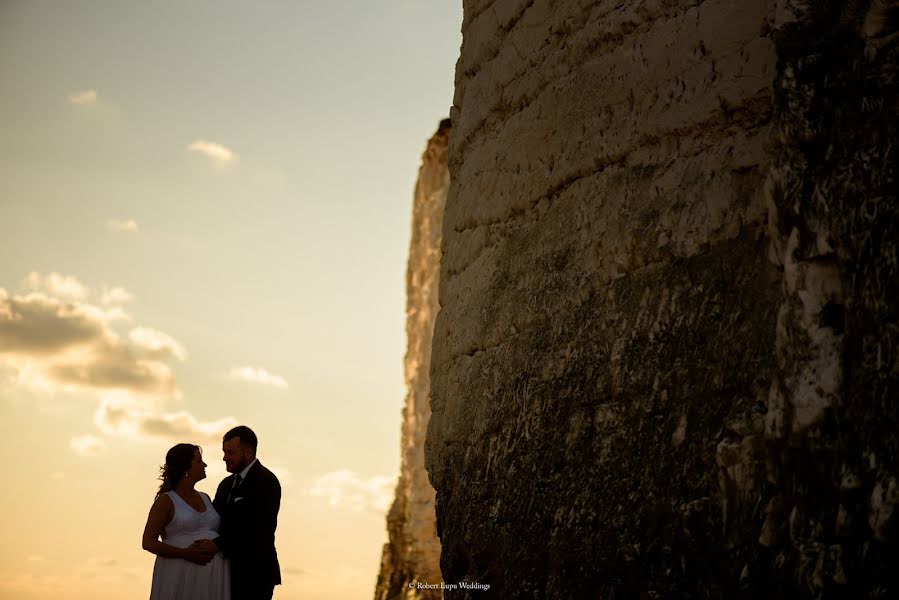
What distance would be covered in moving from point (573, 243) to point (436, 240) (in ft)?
30.3

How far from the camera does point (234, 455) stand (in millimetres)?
4266

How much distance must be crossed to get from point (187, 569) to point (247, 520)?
0.31 m

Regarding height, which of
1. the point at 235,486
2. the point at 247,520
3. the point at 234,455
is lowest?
the point at 247,520

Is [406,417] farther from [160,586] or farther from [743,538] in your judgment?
[743,538]

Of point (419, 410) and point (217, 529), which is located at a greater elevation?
point (419, 410)

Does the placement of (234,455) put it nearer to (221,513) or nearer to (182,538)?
(221,513)

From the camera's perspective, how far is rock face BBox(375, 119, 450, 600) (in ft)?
35.4

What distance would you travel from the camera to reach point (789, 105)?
2236mm

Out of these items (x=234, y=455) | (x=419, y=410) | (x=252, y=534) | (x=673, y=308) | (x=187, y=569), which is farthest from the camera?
(x=419, y=410)

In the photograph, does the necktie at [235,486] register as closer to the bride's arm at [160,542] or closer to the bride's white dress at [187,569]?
the bride's white dress at [187,569]

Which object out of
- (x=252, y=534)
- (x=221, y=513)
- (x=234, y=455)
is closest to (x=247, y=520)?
(x=252, y=534)

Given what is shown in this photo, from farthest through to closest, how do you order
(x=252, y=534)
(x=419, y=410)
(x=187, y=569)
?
(x=419, y=410), (x=252, y=534), (x=187, y=569)

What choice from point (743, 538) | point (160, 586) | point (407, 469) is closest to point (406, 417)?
point (407, 469)

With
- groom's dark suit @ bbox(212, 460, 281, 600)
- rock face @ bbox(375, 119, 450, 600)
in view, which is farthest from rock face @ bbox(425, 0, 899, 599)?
rock face @ bbox(375, 119, 450, 600)
